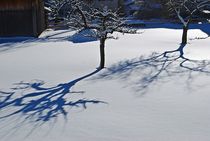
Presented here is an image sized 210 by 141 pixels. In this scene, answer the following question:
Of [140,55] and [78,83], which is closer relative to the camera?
[78,83]

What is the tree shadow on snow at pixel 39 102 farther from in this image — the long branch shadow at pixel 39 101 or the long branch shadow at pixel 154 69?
the long branch shadow at pixel 154 69

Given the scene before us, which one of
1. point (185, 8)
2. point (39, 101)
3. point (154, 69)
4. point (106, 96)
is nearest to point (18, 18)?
point (185, 8)

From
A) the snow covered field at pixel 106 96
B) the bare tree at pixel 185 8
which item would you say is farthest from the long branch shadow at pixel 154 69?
the bare tree at pixel 185 8

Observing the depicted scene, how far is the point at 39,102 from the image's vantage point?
8.84m

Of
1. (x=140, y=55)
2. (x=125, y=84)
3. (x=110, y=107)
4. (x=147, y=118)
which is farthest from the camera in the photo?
(x=140, y=55)

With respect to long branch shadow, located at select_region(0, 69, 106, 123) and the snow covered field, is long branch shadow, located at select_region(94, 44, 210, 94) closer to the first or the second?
the snow covered field

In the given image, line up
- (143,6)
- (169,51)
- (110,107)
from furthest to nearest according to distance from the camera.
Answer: (143,6)
(169,51)
(110,107)

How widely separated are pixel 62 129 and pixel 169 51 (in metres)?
11.5

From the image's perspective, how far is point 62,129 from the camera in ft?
22.7

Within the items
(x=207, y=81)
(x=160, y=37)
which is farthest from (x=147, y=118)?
(x=160, y=37)

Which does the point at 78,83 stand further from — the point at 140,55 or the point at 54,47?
the point at 54,47

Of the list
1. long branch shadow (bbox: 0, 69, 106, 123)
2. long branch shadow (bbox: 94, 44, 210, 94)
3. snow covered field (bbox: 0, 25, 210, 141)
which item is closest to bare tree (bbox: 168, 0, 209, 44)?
snow covered field (bbox: 0, 25, 210, 141)

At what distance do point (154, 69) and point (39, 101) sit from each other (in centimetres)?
547

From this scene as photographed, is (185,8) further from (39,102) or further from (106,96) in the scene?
(39,102)
